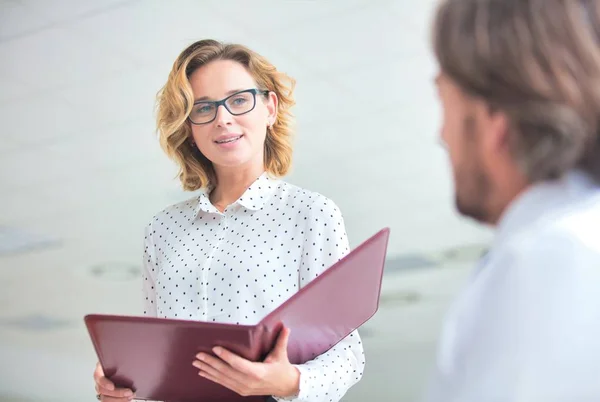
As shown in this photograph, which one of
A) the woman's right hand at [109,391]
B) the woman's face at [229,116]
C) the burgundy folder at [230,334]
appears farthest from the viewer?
the woman's face at [229,116]

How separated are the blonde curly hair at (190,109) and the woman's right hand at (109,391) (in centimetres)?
55

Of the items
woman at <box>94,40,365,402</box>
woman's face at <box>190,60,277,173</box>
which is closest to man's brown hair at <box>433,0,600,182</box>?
woman at <box>94,40,365,402</box>

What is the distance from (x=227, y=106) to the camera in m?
1.77

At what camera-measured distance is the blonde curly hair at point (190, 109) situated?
5.88 ft

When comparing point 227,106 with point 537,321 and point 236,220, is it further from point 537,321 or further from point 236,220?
point 537,321

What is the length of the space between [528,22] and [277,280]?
2.95 ft

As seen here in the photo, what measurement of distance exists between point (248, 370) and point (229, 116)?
0.64 metres

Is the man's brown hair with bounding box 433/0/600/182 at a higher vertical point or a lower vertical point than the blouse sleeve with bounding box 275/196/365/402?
higher

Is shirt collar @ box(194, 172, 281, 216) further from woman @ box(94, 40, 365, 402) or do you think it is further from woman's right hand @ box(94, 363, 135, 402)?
woman's right hand @ box(94, 363, 135, 402)

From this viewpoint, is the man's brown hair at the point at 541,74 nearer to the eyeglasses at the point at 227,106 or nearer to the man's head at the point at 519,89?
the man's head at the point at 519,89

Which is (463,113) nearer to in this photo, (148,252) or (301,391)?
(301,391)

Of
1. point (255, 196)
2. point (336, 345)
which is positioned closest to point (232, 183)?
point (255, 196)

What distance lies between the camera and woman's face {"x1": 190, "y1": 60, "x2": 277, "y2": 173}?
174cm

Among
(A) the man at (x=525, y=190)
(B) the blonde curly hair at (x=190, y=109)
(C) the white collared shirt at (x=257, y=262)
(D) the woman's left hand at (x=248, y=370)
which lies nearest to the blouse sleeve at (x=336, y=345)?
(C) the white collared shirt at (x=257, y=262)
